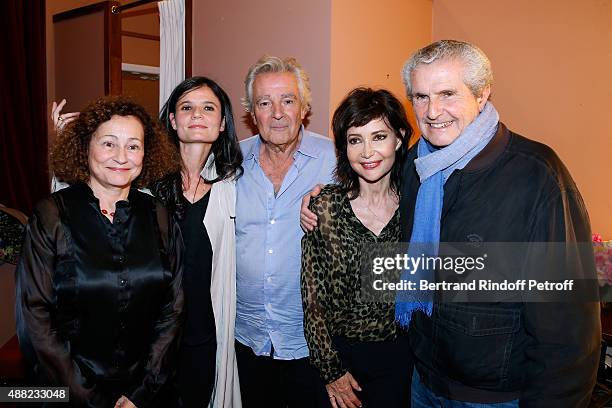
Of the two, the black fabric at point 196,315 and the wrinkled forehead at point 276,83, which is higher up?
the wrinkled forehead at point 276,83

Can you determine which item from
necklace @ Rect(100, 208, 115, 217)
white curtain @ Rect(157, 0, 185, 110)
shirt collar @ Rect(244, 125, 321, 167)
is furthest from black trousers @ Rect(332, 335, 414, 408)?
white curtain @ Rect(157, 0, 185, 110)

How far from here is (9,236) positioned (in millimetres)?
2939

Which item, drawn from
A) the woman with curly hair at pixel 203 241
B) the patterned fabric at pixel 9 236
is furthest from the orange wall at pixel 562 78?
the patterned fabric at pixel 9 236

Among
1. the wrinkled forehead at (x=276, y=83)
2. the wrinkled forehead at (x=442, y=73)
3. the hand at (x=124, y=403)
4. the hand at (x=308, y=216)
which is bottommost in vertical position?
the hand at (x=124, y=403)

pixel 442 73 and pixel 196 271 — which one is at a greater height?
pixel 442 73

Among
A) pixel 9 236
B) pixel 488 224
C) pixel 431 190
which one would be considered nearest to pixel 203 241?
pixel 431 190

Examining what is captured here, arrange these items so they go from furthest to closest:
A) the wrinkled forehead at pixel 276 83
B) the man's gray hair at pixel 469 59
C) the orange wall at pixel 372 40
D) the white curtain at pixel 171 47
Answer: the white curtain at pixel 171 47 → the orange wall at pixel 372 40 → the wrinkled forehead at pixel 276 83 → the man's gray hair at pixel 469 59

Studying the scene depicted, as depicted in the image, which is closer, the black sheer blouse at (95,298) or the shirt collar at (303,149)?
the black sheer blouse at (95,298)

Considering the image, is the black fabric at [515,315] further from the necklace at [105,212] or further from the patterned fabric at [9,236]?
the patterned fabric at [9,236]

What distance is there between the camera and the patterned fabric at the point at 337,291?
1.82 m

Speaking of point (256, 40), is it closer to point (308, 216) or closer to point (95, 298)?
point (308, 216)

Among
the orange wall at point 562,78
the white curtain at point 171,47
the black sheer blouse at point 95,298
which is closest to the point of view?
the black sheer blouse at point 95,298

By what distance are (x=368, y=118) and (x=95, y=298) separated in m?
1.10

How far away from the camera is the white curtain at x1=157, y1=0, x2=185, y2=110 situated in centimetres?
352
